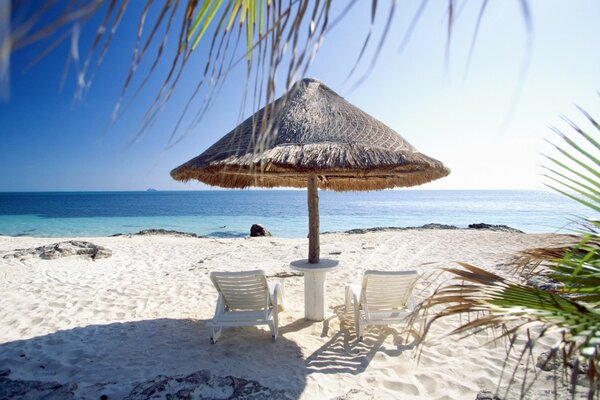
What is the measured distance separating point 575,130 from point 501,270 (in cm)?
676

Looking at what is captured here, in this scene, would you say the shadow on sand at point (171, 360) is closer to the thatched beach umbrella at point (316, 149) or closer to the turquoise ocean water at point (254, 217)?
the thatched beach umbrella at point (316, 149)

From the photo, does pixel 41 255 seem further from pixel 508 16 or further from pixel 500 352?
pixel 508 16

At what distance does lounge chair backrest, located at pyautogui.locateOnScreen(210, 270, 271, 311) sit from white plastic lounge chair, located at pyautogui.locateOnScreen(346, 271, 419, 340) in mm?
1045

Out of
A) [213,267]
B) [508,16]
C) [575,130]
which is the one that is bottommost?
[213,267]

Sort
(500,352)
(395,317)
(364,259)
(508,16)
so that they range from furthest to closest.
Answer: (364,259) < (395,317) < (500,352) < (508,16)

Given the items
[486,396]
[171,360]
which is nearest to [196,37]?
[486,396]

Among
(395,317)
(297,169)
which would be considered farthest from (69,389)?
(395,317)

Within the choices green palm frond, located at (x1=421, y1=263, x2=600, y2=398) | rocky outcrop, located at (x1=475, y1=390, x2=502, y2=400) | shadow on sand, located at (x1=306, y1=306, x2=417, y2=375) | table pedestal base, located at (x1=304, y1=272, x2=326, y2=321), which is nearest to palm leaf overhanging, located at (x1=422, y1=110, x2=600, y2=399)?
green palm frond, located at (x1=421, y1=263, x2=600, y2=398)

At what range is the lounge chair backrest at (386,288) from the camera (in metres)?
3.67

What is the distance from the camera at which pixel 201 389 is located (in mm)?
2656

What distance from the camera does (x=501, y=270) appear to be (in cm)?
699

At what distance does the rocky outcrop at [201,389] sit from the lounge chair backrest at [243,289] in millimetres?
945

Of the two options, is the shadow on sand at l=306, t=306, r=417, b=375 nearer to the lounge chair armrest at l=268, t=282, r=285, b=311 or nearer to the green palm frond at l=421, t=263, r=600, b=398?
the lounge chair armrest at l=268, t=282, r=285, b=311

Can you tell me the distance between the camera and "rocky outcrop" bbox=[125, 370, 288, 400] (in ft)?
8.47
